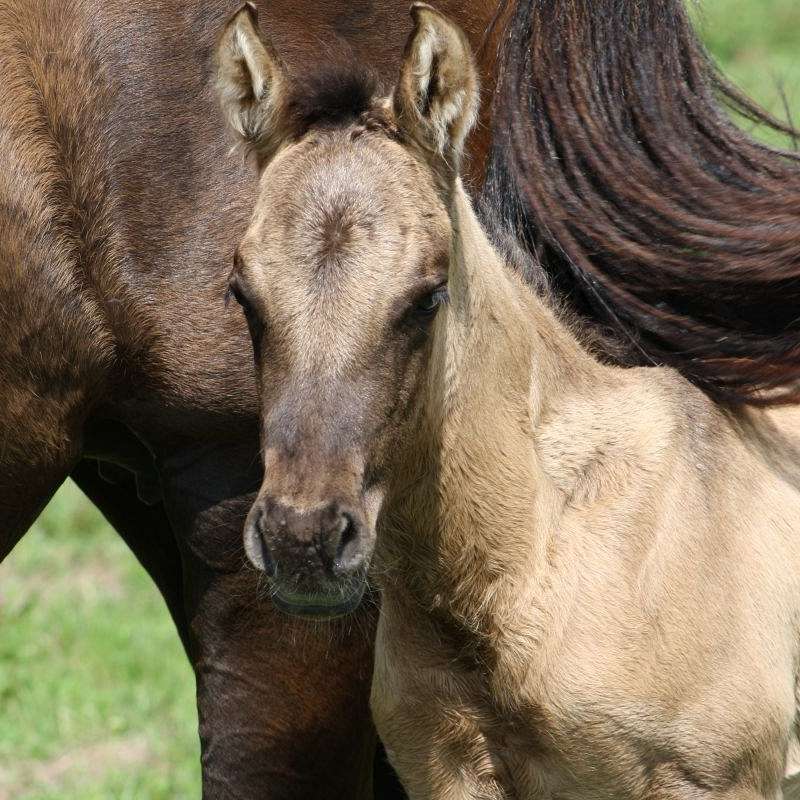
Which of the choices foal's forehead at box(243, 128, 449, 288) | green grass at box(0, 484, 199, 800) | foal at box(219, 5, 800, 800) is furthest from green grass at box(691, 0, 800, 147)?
foal's forehead at box(243, 128, 449, 288)

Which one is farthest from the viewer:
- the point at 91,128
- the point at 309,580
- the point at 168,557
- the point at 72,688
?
the point at 72,688

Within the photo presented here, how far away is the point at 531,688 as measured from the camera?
116 inches

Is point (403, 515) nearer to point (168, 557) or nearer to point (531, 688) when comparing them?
point (531, 688)

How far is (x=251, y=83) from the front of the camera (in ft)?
9.52

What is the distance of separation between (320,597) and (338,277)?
21.5 inches

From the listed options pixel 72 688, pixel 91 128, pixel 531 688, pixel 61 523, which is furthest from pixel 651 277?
pixel 61 523

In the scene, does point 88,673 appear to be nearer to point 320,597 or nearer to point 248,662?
point 248,662

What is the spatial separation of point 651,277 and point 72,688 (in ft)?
10.7

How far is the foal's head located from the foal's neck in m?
0.16

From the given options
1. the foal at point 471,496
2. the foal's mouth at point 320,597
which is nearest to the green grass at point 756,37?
the foal at point 471,496

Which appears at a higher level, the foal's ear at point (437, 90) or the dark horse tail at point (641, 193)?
the foal's ear at point (437, 90)

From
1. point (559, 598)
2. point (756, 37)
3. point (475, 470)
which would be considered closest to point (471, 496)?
point (475, 470)

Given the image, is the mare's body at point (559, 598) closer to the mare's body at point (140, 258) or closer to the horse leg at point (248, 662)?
the horse leg at point (248, 662)

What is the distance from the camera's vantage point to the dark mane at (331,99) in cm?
286
